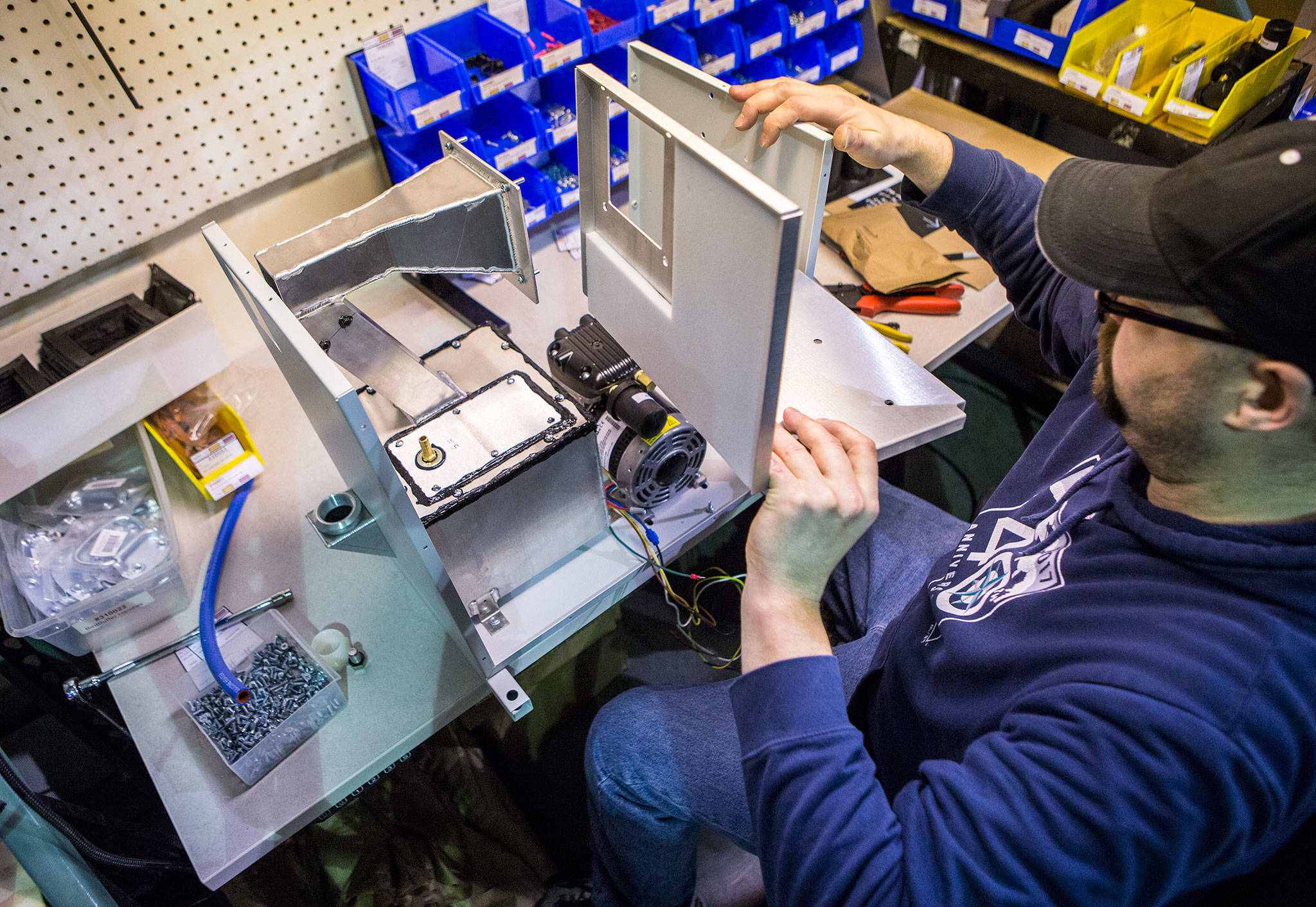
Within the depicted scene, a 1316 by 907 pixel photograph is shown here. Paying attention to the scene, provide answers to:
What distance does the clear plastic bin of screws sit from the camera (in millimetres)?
891

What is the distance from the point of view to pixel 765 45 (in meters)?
1.64

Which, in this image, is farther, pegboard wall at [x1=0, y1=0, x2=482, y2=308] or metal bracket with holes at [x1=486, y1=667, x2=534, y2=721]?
pegboard wall at [x1=0, y1=0, x2=482, y2=308]

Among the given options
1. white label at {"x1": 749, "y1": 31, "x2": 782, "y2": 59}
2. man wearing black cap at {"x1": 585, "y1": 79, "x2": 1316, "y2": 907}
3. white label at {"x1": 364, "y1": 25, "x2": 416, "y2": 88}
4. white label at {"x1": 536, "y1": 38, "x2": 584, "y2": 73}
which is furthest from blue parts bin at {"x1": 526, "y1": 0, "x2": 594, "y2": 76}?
man wearing black cap at {"x1": 585, "y1": 79, "x2": 1316, "y2": 907}

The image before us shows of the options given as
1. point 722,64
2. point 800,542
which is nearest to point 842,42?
point 722,64

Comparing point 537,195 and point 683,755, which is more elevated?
point 537,195

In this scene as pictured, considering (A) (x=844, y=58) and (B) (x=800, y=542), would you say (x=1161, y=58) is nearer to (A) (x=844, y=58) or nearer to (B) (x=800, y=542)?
(A) (x=844, y=58)

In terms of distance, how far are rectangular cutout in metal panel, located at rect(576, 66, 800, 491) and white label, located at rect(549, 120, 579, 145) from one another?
1.84 ft

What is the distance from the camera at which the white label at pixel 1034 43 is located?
1.67 meters

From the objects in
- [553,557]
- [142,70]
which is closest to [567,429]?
[553,557]

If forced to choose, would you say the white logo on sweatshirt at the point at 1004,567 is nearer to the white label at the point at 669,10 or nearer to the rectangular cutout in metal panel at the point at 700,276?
the rectangular cutout in metal panel at the point at 700,276

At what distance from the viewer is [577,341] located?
1.10 m

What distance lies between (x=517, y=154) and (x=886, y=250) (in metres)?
0.77

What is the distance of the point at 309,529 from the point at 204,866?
47cm

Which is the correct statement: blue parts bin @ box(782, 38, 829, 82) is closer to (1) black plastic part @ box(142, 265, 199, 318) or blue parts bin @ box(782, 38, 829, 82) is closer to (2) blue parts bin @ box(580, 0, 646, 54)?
(2) blue parts bin @ box(580, 0, 646, 54)
